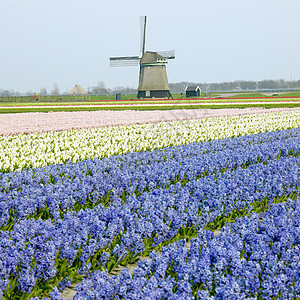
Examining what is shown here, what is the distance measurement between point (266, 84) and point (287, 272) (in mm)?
140672

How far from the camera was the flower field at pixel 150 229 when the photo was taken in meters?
3.98

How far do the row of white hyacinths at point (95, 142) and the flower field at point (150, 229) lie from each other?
0.13 metres

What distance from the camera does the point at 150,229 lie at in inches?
213

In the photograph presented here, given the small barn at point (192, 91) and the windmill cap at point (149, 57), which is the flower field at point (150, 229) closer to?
the windmill cap at point (149, 57)

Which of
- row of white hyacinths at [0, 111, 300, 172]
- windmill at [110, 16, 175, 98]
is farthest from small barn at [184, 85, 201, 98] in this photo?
row of white hyacinths at [0, 111, 300, 172]

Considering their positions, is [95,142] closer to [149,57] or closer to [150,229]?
[150,229]

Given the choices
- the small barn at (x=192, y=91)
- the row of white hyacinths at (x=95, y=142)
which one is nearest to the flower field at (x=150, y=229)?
the row of white hyacinths at (x=95, y=142)

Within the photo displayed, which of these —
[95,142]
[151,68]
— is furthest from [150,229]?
[151,68]

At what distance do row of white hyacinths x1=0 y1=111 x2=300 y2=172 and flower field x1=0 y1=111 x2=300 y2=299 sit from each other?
0.41 feet

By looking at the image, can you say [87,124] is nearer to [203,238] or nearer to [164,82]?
[203,238]

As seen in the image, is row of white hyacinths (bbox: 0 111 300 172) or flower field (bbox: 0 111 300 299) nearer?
flower field (bbox: 0 111 300 299)

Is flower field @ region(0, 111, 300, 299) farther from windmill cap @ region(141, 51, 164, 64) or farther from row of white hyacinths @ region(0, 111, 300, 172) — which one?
windmill cap @ region(141, 51, 164, 64)

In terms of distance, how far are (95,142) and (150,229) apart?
8830 millimetres

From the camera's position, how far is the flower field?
13.1ft
